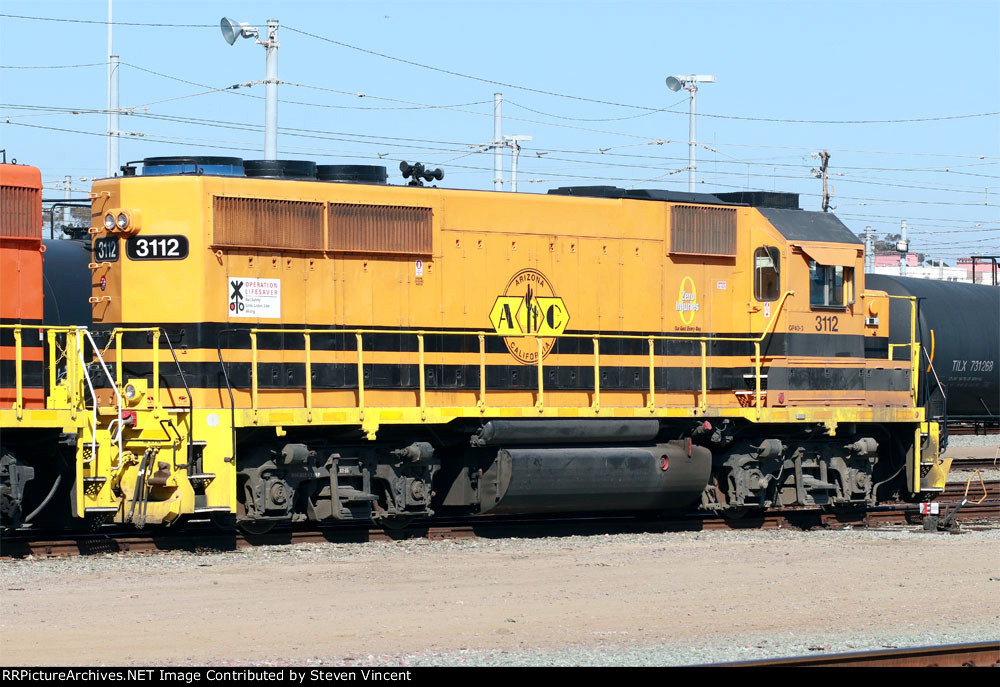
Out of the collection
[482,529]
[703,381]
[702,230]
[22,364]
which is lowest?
[482,529]

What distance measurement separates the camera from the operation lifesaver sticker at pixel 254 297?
13.8m

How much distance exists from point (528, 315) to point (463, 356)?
3.31ft

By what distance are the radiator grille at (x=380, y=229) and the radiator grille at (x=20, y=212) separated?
3065 mm

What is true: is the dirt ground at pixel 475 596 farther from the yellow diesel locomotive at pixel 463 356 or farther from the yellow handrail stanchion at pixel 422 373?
the yellow handrail stanchion at pixel 422 373

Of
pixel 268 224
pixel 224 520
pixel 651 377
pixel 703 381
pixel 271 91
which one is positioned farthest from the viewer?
pixel 271 91

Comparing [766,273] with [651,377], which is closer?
[651,377]

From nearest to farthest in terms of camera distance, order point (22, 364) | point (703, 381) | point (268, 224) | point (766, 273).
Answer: point (22, 364), point (268, 224), point (703, 381), point (766, 273)

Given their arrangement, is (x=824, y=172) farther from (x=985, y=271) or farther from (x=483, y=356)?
(x=483, y=356)

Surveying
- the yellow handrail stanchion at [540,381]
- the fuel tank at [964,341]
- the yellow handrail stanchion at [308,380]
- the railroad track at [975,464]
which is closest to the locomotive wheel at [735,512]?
the yellow handrail stanchion at [540,381]

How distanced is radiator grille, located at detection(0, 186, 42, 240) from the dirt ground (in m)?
3.49

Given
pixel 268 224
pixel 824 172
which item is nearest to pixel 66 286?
pixel 268 224

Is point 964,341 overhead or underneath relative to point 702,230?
underneath

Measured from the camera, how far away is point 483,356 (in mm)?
14625

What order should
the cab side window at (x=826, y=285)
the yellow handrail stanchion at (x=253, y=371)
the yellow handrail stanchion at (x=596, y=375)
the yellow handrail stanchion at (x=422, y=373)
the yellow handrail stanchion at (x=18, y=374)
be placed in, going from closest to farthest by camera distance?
the yellow handrail stanchion at (x=18, y=374), the yellow handrail stanchion at (x=253, y=371), the yellow handrail stanchion at (x=422, y=373), the yellow handrail stanchion at (x=596, y=375), the cab side window at (x=826, y=285)
